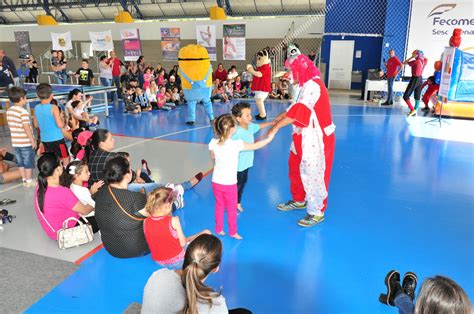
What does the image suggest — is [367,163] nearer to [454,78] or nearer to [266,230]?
[266,230]

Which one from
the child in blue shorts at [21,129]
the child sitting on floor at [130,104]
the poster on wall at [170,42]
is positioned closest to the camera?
the child in blue shorts at [21,129]

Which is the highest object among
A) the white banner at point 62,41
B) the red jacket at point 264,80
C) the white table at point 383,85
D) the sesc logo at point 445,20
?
the sesc logo at point 445,20

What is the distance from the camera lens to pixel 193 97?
30.2 feet

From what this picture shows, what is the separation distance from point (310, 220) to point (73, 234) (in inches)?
96.7

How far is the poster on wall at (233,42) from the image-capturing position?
1766cm

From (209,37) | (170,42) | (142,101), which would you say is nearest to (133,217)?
(142,101)

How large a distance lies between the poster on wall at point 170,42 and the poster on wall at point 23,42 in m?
9.56

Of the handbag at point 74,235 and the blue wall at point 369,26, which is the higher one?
the blue wall at point 369,26

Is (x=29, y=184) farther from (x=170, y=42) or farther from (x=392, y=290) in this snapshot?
(x=170, y=42)

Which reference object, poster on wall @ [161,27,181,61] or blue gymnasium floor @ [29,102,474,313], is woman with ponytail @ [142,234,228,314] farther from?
poster on wall @ [161,27,181,61]

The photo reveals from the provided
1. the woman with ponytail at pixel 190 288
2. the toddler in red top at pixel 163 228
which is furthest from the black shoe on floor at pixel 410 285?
the toddler in red top at pixel 163 228

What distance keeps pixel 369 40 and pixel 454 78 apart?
266 inches

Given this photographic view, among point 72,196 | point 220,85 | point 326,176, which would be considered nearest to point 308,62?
point 326,176

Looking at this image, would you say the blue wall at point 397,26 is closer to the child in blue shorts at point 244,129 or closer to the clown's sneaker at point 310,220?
the clown's sneaker at point 310,220
